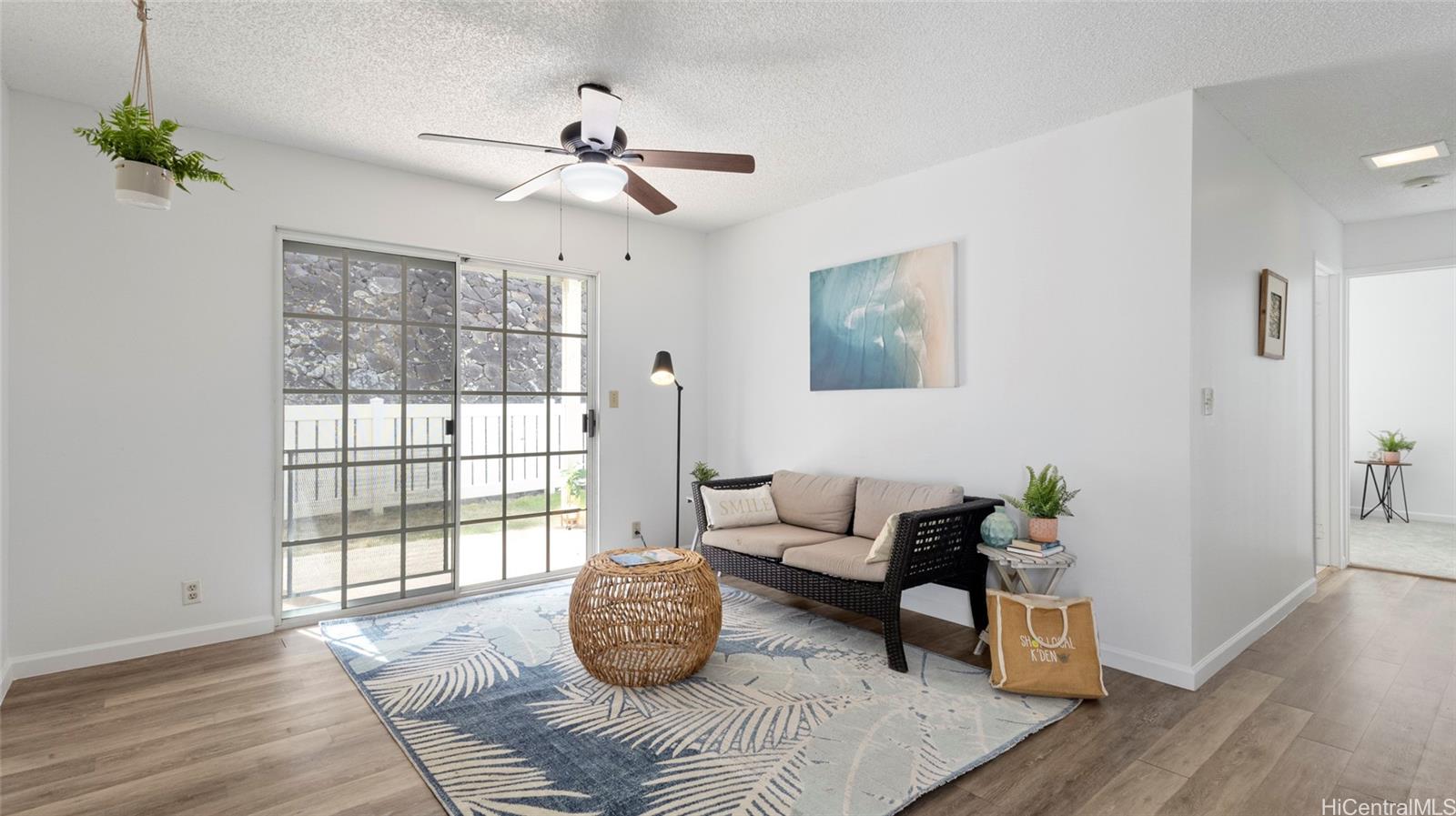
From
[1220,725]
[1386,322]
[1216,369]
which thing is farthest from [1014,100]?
[1386,322]

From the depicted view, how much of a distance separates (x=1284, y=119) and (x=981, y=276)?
1.48 meters

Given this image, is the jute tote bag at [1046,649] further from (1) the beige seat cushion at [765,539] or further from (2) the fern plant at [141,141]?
(2) the fern plant at [141,141]

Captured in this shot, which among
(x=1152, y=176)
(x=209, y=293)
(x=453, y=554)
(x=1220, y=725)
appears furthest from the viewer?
(x=453, y=554)

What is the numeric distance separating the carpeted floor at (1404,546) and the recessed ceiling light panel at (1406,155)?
2.99 meters

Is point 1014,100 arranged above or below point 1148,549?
above

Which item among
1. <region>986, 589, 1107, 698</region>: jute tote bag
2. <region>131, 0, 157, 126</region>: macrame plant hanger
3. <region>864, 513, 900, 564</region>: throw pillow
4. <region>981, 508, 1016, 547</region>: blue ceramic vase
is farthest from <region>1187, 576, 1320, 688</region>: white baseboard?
<region>131, 0, 157, 126</region>: macrame plant hanger

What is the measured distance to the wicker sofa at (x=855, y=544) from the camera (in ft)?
10.0

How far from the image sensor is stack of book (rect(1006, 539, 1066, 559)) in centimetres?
299

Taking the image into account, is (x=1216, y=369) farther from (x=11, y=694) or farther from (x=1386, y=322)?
(x=1386, y=322)

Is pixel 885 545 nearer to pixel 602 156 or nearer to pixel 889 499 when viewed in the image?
A: pixel 889 499

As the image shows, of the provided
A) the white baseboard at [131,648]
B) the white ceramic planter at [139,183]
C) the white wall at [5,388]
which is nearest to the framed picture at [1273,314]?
the white ceramic planter at [139,183]

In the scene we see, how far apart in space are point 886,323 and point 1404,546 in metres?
5.18

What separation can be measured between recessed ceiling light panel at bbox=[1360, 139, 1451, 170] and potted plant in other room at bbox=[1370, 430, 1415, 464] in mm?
4486

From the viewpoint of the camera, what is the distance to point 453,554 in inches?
167
